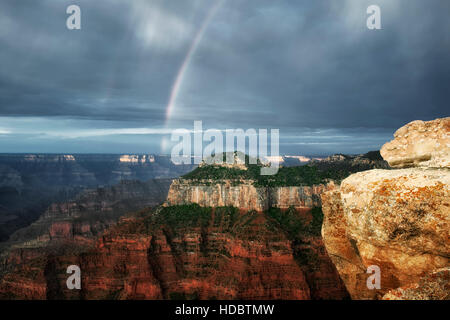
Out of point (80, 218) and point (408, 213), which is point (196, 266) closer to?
point (408, 213)

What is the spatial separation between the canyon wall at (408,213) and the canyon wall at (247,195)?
50630 millimetres

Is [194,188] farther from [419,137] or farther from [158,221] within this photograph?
[419,137]

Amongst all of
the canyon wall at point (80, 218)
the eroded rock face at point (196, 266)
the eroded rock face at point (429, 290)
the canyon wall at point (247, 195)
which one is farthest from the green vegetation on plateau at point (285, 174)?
the canyon wall at point (80, 218)

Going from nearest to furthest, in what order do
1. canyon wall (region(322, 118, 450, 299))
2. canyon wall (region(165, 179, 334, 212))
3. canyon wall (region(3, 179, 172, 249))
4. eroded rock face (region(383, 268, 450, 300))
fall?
eroded rock face (region(383, 268, 450, 300)), canyon wall (region(322, 118, 450, 299)), canyon wall (region(165, 179, 334, 212)), canyon wall (region(3, 179, 172, 249))

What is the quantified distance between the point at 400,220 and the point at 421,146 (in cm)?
289

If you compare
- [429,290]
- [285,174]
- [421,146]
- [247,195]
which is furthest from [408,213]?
[285,174]

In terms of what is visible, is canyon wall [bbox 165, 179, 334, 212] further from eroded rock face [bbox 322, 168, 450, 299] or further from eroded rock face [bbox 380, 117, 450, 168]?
eroded rock face [bbox 322, 168, 450, 299]

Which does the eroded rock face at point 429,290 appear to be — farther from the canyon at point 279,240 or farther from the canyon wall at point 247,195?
the canyon wall at point 247,195

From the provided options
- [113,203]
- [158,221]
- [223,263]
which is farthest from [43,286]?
[113,203]

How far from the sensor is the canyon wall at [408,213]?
636 centimetres

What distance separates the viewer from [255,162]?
7931 centimetres

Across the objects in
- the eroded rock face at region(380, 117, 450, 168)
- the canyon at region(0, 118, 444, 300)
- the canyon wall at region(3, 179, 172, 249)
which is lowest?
the canyon wall at region(3, 179, 172, 249)

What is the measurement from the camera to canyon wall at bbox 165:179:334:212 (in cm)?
5894

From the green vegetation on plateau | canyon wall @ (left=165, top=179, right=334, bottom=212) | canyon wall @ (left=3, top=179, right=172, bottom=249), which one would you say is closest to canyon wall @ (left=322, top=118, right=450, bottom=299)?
canyon wall @ (left=165, top=179, right=334, bottom=212)
